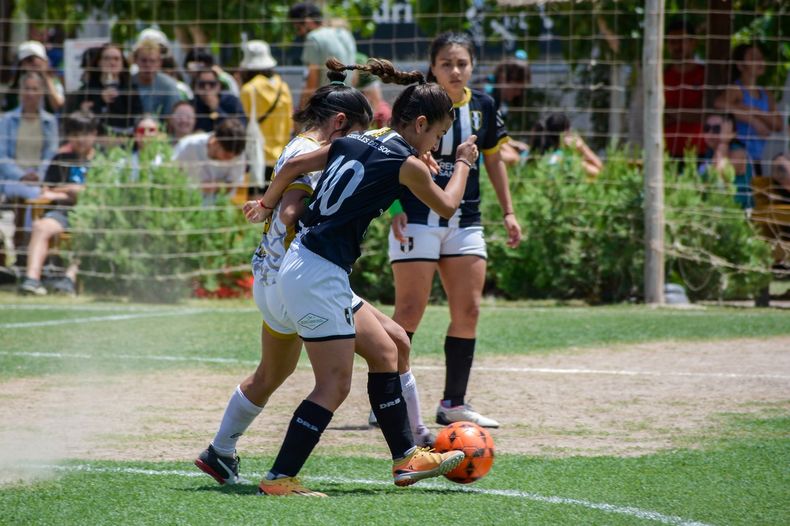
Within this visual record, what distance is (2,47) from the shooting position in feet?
54.4

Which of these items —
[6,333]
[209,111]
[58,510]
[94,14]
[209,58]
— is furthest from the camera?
[94,14]

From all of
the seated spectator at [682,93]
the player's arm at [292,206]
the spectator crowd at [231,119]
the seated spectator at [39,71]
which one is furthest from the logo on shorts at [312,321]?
the seated spectator at [39,71]

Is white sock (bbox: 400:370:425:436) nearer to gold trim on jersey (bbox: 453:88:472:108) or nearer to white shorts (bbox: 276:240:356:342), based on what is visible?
white shorts (bbox: 276:240:356:342)

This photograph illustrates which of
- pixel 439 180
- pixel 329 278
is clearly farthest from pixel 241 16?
pixel 329 278

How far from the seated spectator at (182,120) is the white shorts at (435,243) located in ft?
25.1

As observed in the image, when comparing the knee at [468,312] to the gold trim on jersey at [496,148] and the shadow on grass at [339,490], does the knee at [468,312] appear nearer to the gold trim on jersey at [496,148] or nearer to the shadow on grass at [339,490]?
the gold trim on jersey at [496,148]

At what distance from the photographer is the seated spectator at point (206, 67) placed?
47.4 ft

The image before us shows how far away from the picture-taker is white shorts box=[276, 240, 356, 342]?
4789mm

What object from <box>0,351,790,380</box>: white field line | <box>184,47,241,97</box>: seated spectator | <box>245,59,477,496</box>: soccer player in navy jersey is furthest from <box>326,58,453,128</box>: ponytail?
<box>184,47,241,97</box>: seated spectator

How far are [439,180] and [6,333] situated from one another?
5.02 meters

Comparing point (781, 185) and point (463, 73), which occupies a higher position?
point (463, 73)

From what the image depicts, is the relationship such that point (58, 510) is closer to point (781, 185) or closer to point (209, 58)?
point (781, 185)

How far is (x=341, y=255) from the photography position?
489cm

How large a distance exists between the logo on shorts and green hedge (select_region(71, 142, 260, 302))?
798cm
